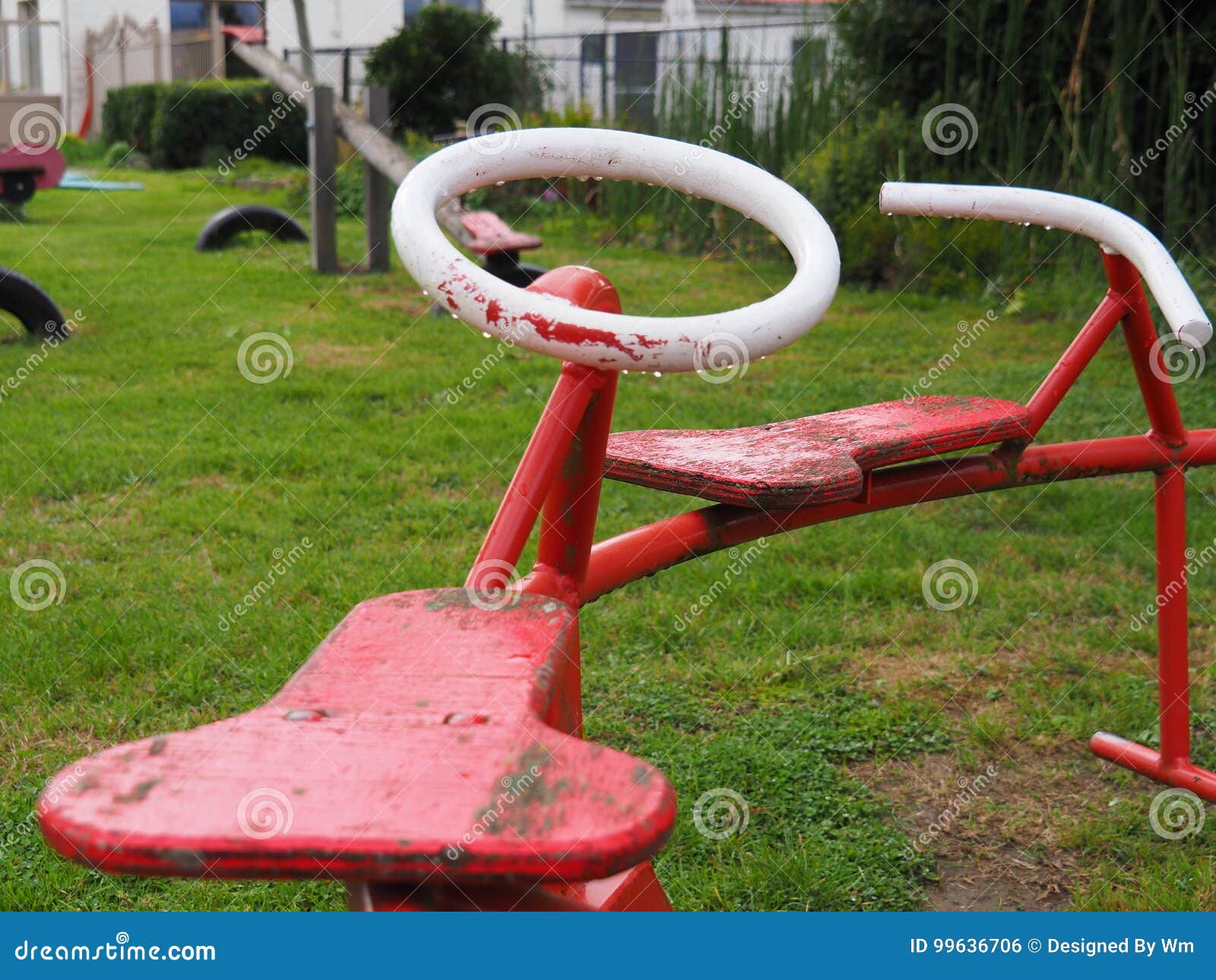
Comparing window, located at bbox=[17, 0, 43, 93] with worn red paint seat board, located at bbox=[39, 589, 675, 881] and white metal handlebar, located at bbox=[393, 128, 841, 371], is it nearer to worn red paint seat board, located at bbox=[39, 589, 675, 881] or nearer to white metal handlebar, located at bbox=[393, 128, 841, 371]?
white metal handlebar, located at bbox=[393, 128, 841, 371]

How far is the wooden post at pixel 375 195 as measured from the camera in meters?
7.49

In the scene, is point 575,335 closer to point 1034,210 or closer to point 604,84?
point 1034,210

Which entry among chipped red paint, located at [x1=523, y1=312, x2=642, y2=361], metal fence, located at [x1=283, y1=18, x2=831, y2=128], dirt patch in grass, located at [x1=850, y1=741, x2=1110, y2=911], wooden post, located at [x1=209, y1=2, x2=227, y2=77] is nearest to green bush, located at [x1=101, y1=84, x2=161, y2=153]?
wooden post, located at [x1=209, y1=2, x2=227, y2=77]

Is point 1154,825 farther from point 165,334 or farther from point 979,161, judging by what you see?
point 979,161

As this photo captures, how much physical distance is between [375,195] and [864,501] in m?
6.41

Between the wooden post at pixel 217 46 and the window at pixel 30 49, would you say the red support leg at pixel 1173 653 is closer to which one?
the wooden post at pixel 217 46

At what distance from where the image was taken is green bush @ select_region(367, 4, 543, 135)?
12.7 meters

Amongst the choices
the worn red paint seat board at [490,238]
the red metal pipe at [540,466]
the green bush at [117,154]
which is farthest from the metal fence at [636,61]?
the red metal pipe at [540,466]

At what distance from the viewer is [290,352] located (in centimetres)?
529

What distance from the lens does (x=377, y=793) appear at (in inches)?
28.0

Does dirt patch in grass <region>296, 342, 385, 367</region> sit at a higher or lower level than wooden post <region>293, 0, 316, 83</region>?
lower

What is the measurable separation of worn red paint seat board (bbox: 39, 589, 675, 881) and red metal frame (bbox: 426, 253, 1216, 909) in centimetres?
8

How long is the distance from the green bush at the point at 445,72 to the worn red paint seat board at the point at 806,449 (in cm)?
1147

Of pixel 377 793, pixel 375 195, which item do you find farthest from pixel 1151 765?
pixel 375 195
